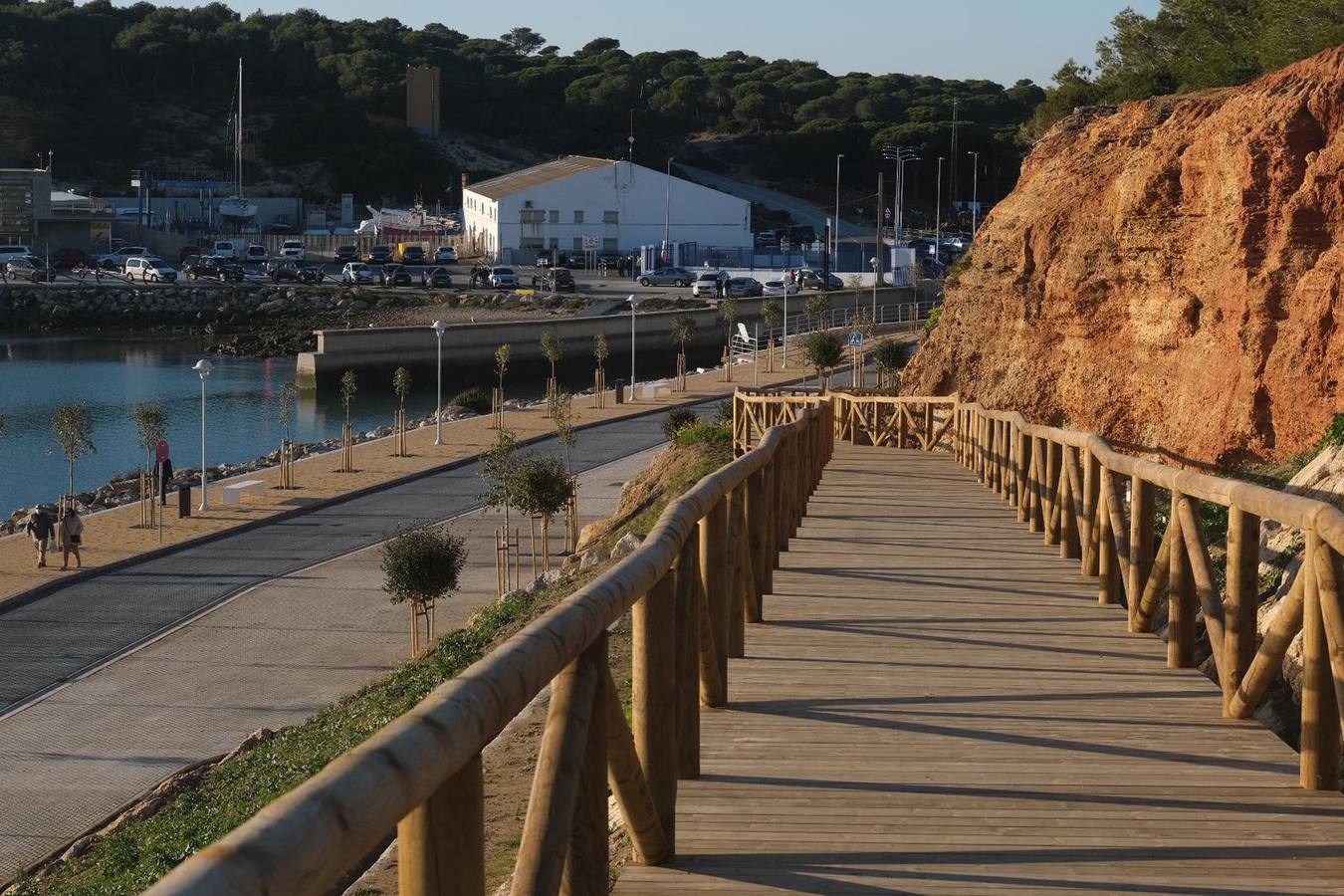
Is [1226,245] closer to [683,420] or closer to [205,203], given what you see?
[683,420]

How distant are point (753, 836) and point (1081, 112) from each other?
70.8 ft

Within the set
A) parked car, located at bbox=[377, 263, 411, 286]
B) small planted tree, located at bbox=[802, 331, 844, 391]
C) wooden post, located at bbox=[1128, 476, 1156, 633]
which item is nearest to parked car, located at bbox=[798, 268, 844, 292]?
parked car, located at bbox=[377, 263, 411, 286]

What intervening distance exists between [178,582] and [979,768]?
776 inches

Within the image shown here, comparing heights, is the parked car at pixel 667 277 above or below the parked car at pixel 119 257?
below

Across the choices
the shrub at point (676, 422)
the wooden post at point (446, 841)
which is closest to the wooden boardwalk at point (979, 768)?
the wooden post at point (446, 841)

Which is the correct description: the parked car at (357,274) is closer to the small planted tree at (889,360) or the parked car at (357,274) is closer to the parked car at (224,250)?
the parked car at (224,250)

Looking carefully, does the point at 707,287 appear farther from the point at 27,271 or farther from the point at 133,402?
the point at 27,271

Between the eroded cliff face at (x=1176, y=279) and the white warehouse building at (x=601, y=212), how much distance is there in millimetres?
67119

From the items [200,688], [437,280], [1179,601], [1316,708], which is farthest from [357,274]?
[1316,708]

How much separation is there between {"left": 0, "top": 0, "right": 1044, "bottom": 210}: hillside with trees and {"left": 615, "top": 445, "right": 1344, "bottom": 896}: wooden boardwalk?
109m

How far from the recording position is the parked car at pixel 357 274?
8731 cm

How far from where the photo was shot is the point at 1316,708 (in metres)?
5.12

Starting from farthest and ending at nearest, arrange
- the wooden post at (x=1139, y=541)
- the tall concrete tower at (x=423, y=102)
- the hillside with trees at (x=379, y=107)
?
the tall concrete tower at (x=423, y=102) → the hillside with trees at (x=379, y=107) → the wooden post at (x=1139, y=541)

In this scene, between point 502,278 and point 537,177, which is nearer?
point 502,278
